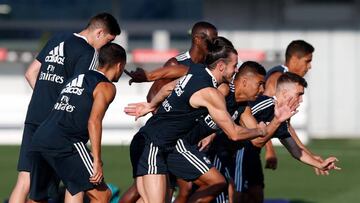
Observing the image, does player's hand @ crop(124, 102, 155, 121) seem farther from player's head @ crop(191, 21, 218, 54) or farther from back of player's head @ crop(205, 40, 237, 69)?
player's head @ crop(191, 21, 218, 54)

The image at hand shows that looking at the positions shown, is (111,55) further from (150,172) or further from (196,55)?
(196,55)

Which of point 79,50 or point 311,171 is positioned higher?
point 79,50

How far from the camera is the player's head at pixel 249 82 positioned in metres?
11.7

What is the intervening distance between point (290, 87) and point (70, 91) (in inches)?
85.6

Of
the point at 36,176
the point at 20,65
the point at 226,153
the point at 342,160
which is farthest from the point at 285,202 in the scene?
the point at 20,65

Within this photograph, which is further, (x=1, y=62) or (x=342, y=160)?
(x=1, y=62)

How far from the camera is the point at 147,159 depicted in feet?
37.1

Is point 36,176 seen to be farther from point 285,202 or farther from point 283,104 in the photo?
point 285,202

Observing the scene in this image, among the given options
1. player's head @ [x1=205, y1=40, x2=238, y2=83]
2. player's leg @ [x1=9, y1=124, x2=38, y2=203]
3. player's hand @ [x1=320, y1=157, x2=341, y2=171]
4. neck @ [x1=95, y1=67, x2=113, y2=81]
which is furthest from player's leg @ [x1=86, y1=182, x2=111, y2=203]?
player's hand @ [x1=320, y1=157, x2=341, y2=171]

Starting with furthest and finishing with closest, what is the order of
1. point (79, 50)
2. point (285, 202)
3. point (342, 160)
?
point (342, 160) < point (285, 202) < point (79, 50)

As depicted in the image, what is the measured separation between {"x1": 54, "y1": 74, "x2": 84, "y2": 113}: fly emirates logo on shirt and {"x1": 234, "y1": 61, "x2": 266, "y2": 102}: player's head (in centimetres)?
171

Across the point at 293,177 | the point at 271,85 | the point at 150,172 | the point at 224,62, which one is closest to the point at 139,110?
the point at 150,172

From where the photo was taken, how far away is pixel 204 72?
36.2ft

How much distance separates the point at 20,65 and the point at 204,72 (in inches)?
542
